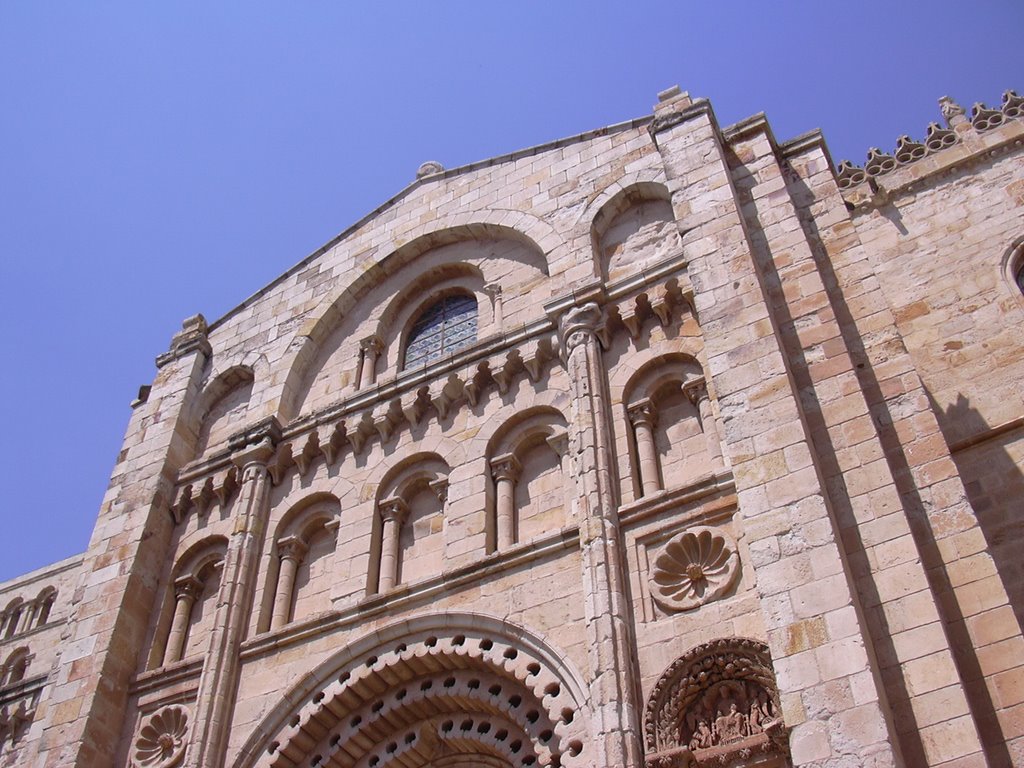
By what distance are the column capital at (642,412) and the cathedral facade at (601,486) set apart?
67 millimetres

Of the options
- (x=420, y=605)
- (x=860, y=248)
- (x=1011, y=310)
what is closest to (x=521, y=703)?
(x=420, y=605)

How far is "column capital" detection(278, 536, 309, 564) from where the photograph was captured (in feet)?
45.2

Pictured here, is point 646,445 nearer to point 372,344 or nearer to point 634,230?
point 634,230

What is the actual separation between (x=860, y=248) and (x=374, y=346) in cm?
686

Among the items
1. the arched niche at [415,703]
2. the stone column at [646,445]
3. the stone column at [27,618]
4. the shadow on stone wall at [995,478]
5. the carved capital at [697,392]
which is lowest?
the arched niche at [415,703]

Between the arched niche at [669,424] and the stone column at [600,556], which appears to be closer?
the stone column at [600,556]

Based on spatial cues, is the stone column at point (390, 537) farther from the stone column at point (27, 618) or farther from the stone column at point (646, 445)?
the stone column at point (27, 618)

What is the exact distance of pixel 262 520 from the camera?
46.7ft

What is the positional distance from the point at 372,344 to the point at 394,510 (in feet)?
11.3

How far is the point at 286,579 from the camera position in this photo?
44.5ft

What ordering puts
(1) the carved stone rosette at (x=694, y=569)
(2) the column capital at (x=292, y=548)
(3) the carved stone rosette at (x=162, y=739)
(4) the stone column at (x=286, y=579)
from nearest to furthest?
(1) the carved stone rosette at (x=694, y=569) → (3) the carved stone rosette at (x=162, y=739) → (4) the stone column at (x=286, y=579) → (2) the column capital at (x=292, y=548)

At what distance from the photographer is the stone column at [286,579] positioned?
13156 millimetres

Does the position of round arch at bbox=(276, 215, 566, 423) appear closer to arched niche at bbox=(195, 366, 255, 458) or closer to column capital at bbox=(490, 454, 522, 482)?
arched niche at bbox=(195, 366, 255, 458)

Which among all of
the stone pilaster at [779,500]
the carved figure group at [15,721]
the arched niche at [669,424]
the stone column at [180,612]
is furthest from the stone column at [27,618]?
A: the stone pilaster at [779,500]
